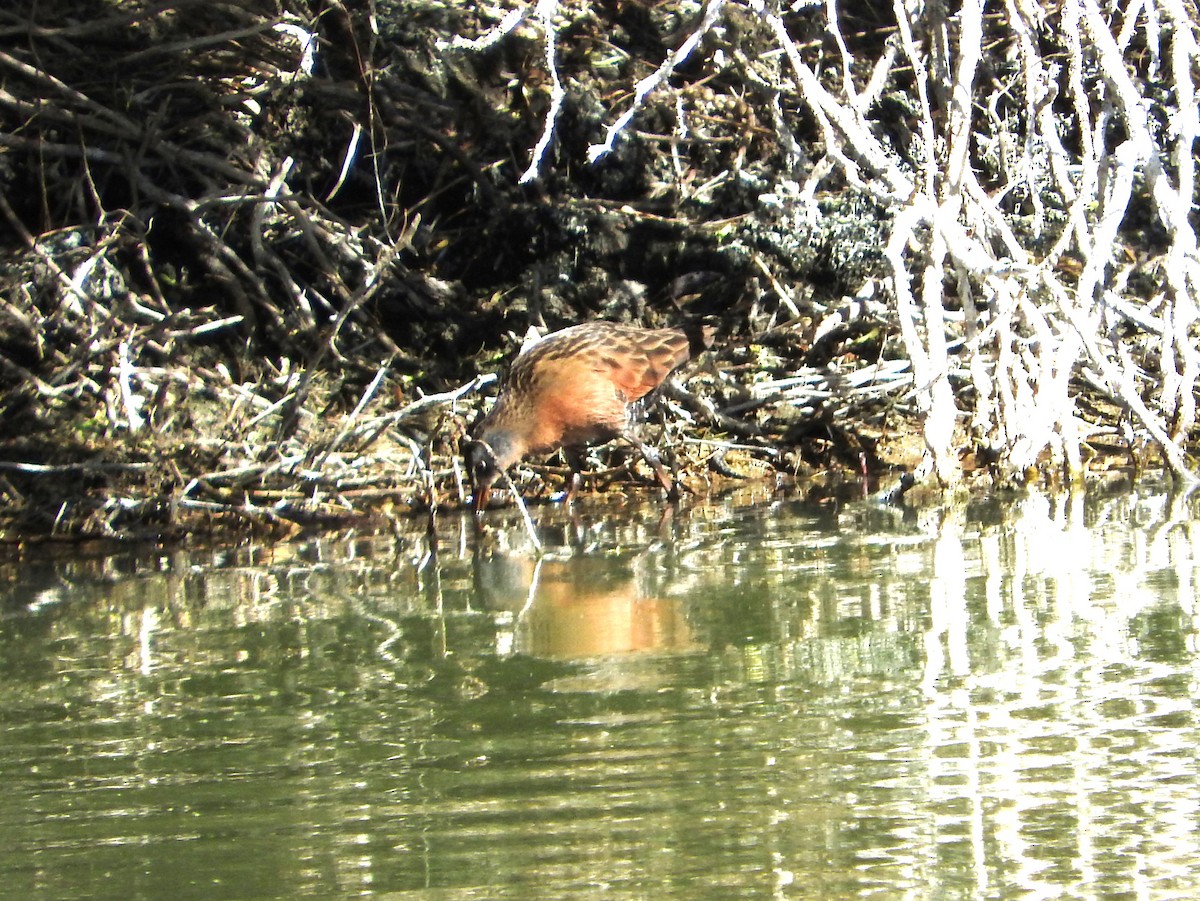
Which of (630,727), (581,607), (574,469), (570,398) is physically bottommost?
(630,727)

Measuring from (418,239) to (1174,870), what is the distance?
6.75 m

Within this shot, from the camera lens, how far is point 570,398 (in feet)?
24.4

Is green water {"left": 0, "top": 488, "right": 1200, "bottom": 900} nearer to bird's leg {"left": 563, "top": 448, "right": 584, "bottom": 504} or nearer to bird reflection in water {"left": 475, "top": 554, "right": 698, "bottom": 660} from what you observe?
bird reflection in water {"left": 475, "top": 554, "right": 698, "bottom": 660}

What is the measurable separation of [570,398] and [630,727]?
404 cm

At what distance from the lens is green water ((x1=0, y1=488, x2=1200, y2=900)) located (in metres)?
2.76

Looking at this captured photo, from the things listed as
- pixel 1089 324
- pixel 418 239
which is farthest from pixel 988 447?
pixel 418 239

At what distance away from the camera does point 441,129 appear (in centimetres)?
886

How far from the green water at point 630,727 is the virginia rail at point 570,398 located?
172cm

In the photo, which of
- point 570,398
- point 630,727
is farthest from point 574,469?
point 630,727

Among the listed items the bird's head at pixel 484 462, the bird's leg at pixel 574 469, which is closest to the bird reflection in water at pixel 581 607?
the bird's head at pixel 484 462

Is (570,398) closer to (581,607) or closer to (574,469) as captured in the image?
(574,469)

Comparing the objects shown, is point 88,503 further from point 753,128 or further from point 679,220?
point 753,128

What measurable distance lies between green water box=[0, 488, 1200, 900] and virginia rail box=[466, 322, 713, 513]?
1721 millimetres

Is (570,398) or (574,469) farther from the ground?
(570,398)
